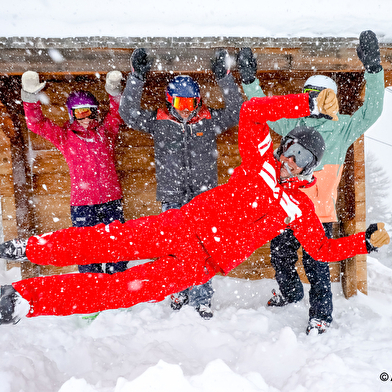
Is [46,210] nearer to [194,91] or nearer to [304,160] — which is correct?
[194,91]

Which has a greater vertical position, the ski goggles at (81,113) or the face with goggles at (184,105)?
the face with goggles at (184,105)

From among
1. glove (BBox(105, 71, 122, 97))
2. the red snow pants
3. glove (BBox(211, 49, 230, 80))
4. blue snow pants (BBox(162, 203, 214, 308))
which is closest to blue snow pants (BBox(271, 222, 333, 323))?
blue snow pants (BBox(162, 203, 214, 308))

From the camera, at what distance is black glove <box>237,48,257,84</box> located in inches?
95.3

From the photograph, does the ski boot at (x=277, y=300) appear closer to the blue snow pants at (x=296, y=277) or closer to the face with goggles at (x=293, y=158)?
the blue snow pants at (x=296, y=277)

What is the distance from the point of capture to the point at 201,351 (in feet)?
7.91

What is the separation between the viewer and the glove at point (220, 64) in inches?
96.6

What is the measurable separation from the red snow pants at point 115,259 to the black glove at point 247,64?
1338 mm

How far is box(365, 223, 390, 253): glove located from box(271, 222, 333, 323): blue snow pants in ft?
2.33

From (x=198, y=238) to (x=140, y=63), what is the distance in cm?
156

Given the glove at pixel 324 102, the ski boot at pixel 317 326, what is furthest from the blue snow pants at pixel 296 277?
the glove at pixel 324 102

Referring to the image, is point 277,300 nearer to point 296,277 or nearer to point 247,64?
point 296,277

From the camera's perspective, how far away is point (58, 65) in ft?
7.98

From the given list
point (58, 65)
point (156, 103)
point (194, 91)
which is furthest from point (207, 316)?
point (58, 65)
